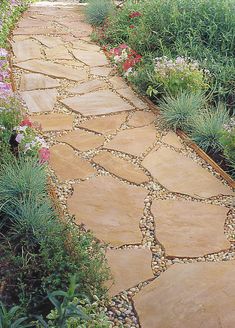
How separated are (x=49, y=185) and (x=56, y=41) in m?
3.53

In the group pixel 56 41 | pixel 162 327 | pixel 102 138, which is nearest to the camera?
pixel 162 327

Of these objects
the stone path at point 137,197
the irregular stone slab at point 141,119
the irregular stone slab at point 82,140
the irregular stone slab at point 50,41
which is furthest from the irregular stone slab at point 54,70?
the irregular stone slab at point 82,140

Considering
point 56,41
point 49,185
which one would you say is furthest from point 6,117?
point 56,41

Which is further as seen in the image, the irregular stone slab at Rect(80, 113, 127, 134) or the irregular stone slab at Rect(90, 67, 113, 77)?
the irregular stone slab at Rect(90, 67, 113, 77)

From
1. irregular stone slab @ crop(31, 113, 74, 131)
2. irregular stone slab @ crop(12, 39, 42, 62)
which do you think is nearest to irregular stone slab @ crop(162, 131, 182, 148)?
irregular stone slab @ crop(31, 113, 74, 131)

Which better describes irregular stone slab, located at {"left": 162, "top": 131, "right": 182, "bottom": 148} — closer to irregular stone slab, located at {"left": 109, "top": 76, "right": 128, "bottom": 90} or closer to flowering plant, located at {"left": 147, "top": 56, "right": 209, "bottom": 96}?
flowering plant, located at {"left": 147, "top": 56, "right": 209, "bottom": 96}

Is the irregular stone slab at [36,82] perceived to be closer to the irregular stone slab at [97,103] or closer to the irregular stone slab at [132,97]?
the irregular stone slab at [97,103]

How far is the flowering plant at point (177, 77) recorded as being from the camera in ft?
13.9

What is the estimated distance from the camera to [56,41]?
613 centimetres

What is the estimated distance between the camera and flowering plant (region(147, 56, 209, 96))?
13.9ft

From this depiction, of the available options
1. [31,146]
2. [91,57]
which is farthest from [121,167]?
[91,57]

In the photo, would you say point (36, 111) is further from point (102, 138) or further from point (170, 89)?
point (170, 89)

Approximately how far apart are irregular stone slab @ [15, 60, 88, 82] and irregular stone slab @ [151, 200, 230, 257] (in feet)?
7.95

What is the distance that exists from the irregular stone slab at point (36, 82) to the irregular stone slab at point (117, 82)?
581 mm
